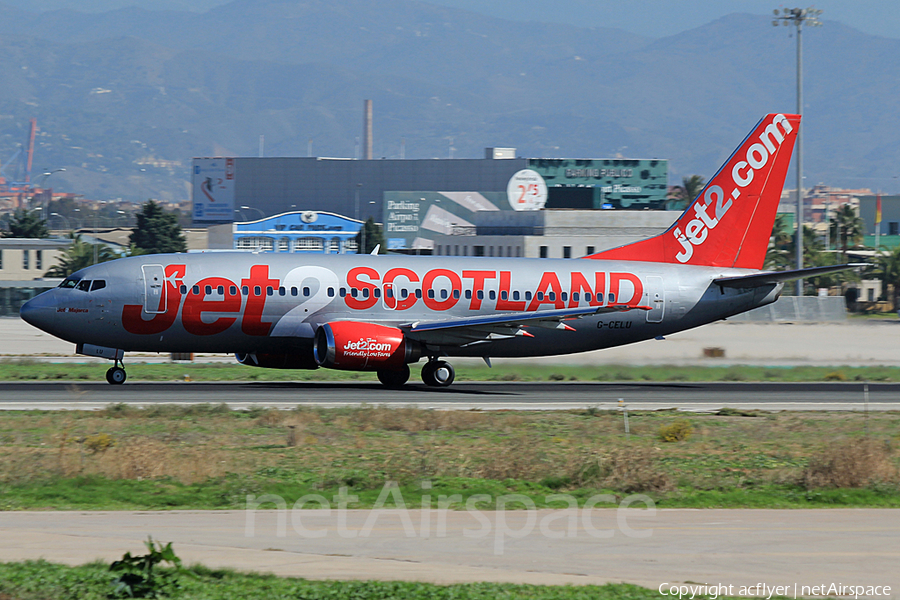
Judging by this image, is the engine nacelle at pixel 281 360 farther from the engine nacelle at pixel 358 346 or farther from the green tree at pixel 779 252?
the green tree at pixel 779 252

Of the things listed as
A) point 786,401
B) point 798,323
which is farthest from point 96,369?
point 798,323

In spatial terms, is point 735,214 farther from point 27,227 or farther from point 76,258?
point 27,227

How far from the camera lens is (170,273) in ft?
119

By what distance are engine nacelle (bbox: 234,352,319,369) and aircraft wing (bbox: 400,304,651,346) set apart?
11.2ft

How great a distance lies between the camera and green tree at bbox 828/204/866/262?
446ft

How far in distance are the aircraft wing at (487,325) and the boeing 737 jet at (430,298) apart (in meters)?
0.06

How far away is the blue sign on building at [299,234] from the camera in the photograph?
5694 inches

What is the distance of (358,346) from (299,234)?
373ft

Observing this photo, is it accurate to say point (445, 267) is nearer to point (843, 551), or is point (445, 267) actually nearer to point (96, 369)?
point (96, 369)
